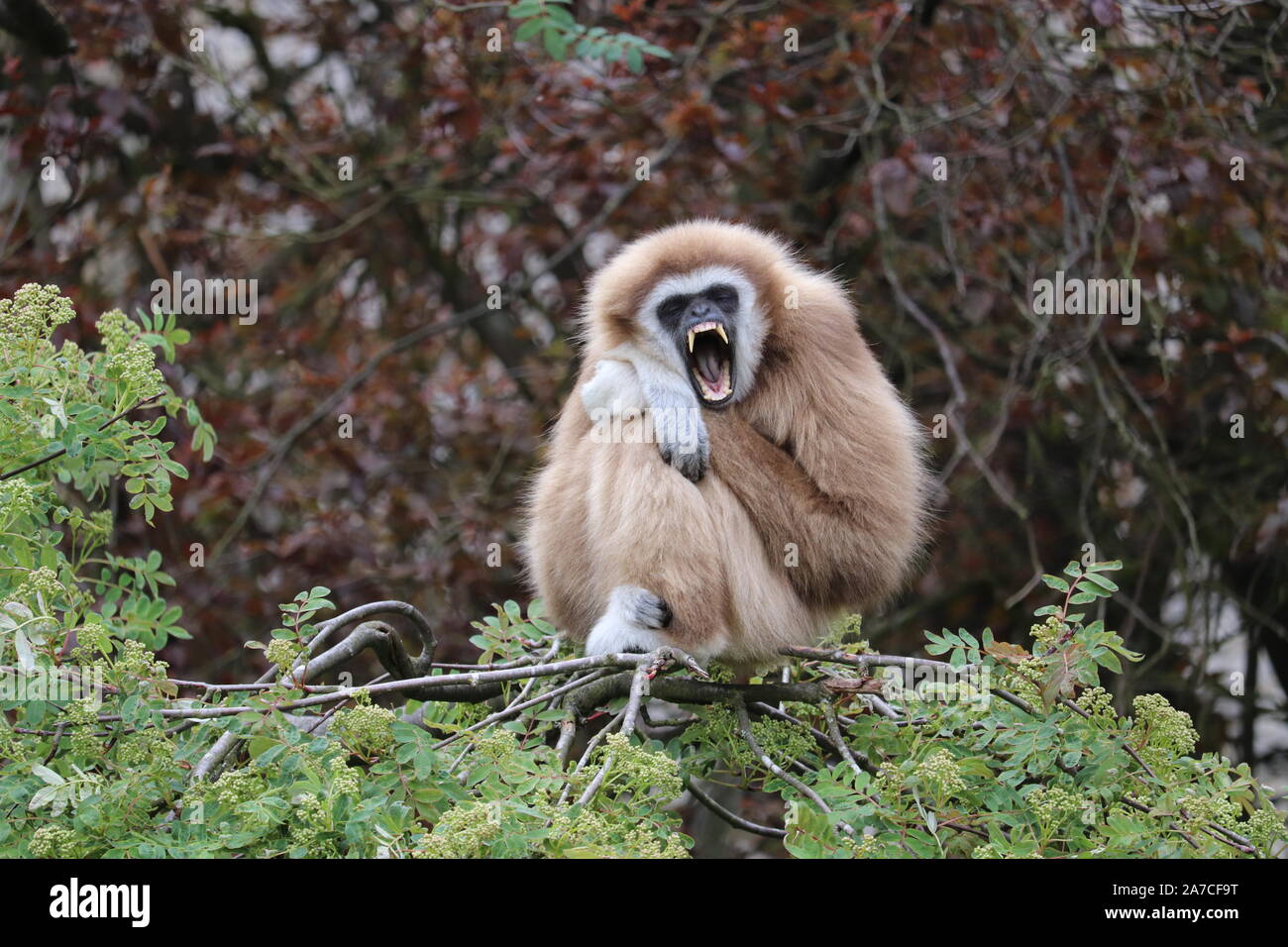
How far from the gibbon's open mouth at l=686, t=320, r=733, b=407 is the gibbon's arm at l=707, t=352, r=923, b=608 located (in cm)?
9

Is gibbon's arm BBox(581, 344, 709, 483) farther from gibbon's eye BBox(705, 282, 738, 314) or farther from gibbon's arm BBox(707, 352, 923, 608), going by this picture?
gibbon's eye BBox(705, 282, 738, 314)

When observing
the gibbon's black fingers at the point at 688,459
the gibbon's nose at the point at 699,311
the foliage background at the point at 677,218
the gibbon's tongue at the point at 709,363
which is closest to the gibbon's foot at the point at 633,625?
the gibbon's black fingers at the point at 688,459

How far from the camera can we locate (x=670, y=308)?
4.99 m

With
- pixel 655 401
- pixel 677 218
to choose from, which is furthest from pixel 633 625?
pixel 677 218

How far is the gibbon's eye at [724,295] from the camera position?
16.2ft

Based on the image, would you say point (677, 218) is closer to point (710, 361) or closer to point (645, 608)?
point (710, 361)

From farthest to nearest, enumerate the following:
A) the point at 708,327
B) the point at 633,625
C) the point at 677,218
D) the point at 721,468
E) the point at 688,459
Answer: the point at 677,218, the point at 708,327, the point at 721,468, the point at 688,459, the point at 633,625

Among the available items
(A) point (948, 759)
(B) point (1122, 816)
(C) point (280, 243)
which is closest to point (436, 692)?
(A) point (948, 759)

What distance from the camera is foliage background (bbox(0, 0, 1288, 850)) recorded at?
727 centimetres

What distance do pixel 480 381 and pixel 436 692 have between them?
536 centimetres

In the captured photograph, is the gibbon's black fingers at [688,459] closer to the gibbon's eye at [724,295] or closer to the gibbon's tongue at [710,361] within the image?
the gibbon's tongue at [710,361]

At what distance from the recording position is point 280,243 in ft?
29.6

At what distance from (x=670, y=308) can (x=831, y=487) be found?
92cm

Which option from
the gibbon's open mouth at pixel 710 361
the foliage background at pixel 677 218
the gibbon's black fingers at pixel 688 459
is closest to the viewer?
the gibbon's black fingers at pixel 688 459
